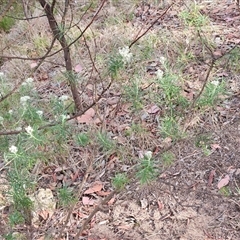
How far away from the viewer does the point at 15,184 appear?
1.85 m

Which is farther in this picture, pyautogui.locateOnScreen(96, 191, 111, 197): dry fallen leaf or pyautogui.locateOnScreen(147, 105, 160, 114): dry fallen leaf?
pyautogui.locateOnScreen(147, 105, 160, 114): dry fallen leaf

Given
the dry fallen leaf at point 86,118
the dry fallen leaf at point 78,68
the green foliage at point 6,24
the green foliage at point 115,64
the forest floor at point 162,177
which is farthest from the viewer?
the green foliage at point 6,24

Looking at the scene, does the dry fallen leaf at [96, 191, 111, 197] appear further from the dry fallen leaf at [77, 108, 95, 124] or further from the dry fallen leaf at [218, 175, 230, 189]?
the dry fallen leaf at [218, 175, 230, 189]

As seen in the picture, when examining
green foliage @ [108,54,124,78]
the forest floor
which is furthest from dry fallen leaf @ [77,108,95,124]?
green foliage @ [108,54,124,78]

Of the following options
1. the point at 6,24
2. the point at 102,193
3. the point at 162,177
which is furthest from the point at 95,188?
the point at 6,24

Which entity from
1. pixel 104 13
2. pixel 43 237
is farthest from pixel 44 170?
pixel 104 13

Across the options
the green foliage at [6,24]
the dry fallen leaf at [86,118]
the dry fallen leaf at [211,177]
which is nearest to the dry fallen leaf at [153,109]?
the dry fallen leaf at [86,118]

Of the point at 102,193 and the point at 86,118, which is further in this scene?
the point at 86,118

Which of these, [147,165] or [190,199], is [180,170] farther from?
[147,165]

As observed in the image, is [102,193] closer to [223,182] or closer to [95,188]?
→ [95,188]

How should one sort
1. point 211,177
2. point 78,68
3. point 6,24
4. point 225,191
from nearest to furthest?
point 225,191
point 211,177
point 78,68
point 6,24

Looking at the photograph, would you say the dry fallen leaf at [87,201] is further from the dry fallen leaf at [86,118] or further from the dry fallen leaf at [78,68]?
the dry fallen leaf at [78,68]

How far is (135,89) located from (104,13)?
238 centimetres

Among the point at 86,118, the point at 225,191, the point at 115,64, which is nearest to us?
the point at 115,64
